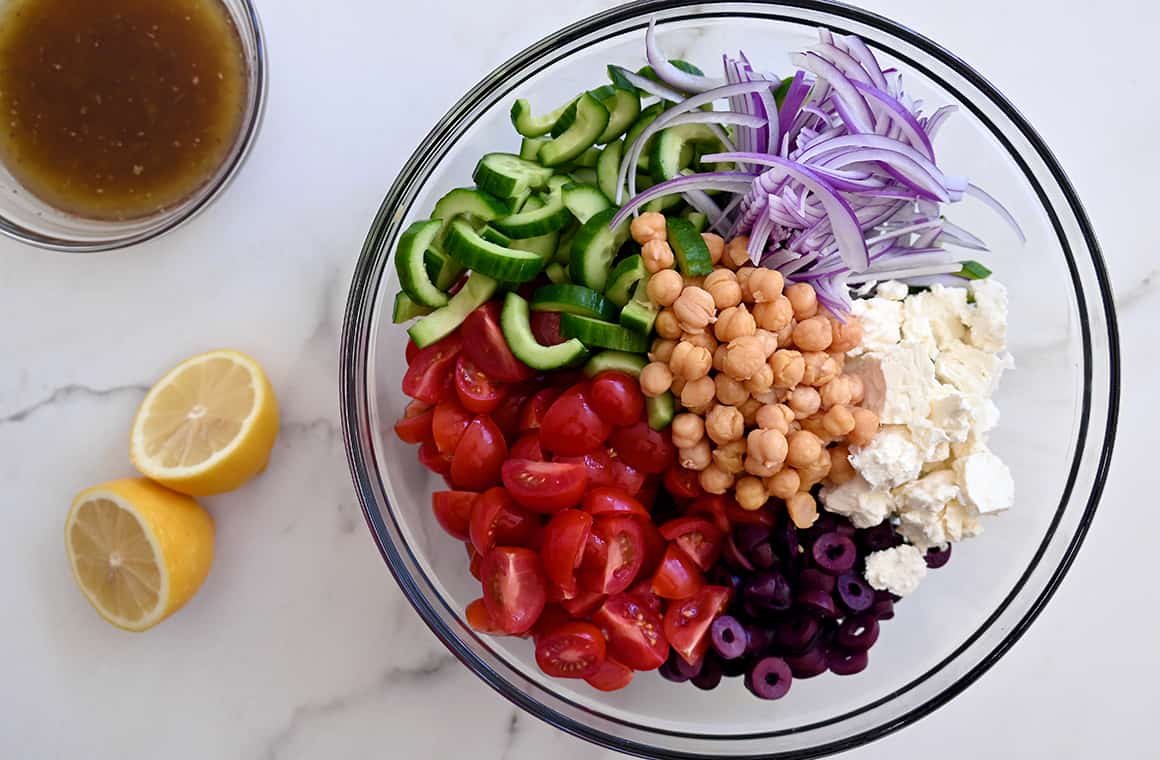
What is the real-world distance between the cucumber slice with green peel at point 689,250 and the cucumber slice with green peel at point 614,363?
176mm

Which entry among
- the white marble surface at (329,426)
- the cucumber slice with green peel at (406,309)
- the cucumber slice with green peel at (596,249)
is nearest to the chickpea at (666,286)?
the cucumber slice with green peel at (596,249)

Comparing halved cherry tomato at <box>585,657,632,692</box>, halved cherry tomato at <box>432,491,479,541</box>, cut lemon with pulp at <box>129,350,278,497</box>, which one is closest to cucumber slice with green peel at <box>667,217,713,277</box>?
halved cherry tomato at <box>432,491,479,541</box>

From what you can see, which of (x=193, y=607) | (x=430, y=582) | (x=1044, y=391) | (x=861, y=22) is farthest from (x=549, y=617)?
(x=861, y=22)

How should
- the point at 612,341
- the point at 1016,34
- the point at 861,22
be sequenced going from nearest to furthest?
the point at 612,341 < the point at 861,22 < the point at 1016,34

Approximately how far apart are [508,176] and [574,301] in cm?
25

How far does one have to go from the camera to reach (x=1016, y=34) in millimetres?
1961

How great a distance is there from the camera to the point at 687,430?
1534 millimetres

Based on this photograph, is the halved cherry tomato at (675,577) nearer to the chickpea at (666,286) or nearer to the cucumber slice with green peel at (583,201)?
the chickpea at (666,286)

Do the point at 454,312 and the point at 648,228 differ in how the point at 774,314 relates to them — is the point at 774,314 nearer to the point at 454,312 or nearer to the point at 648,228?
the point at 648,228

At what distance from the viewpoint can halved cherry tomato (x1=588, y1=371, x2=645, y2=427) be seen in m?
1.51

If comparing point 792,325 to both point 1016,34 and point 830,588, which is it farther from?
point 1016,34

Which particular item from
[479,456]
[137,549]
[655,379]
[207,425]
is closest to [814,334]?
[655,379]

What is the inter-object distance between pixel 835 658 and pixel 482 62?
1.42m

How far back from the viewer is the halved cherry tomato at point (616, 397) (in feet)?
4.96
